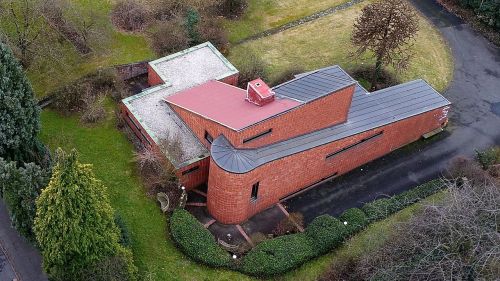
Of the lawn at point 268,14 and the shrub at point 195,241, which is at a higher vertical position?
the lawn at point 268,14

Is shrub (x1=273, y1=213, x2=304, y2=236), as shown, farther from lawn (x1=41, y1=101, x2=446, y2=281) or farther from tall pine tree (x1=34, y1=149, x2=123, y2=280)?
tall pine tree (x1=34, y1=149, x2=123, y2=280)

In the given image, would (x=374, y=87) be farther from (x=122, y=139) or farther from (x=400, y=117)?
(x=122, y=139)

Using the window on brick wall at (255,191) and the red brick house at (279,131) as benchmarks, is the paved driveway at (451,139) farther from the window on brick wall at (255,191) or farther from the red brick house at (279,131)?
the window on brick wall at (255,191)

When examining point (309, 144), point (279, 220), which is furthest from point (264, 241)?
point (309, 144)

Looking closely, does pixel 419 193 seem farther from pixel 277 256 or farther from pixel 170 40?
pixel 170 40

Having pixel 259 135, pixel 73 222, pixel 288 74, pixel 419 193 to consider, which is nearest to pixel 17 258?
pixel 73 222

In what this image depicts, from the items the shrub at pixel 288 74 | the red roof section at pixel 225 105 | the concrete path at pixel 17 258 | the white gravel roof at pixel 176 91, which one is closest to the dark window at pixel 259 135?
the red roof section at pixel 225 105
